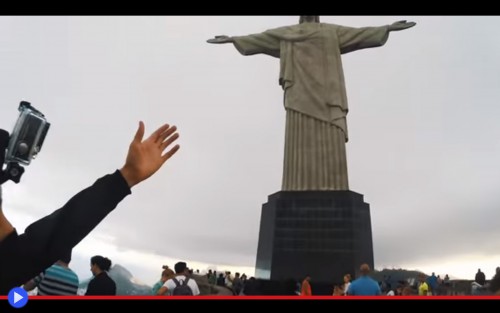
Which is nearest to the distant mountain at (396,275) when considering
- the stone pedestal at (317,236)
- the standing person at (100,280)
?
the stone pedestal at (317,236)

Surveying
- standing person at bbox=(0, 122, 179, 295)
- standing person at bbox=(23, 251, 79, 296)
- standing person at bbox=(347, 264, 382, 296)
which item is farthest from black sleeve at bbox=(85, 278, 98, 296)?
standing person at bbox=(347, 264, 382, 296)

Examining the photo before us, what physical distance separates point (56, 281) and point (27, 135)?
4.96ft

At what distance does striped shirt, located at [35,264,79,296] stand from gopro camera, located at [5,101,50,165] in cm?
139

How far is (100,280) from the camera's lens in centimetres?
321

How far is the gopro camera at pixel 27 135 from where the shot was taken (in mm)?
1403

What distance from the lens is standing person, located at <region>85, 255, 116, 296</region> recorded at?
305 cm

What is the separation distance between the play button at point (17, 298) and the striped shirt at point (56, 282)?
137 cm

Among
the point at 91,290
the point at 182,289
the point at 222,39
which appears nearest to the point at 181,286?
the point at 182,289

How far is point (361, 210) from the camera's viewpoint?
30.3 ft

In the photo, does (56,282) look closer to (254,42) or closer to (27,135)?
(27,135)

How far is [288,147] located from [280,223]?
166 cm

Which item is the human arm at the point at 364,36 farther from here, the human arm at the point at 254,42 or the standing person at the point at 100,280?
the standing person at the point at 100,280

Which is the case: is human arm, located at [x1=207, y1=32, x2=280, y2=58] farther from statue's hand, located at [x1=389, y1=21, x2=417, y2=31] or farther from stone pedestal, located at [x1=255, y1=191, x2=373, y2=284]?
stone pedestal, located at [x1=255, y1=191, x2=373, y2=284]
